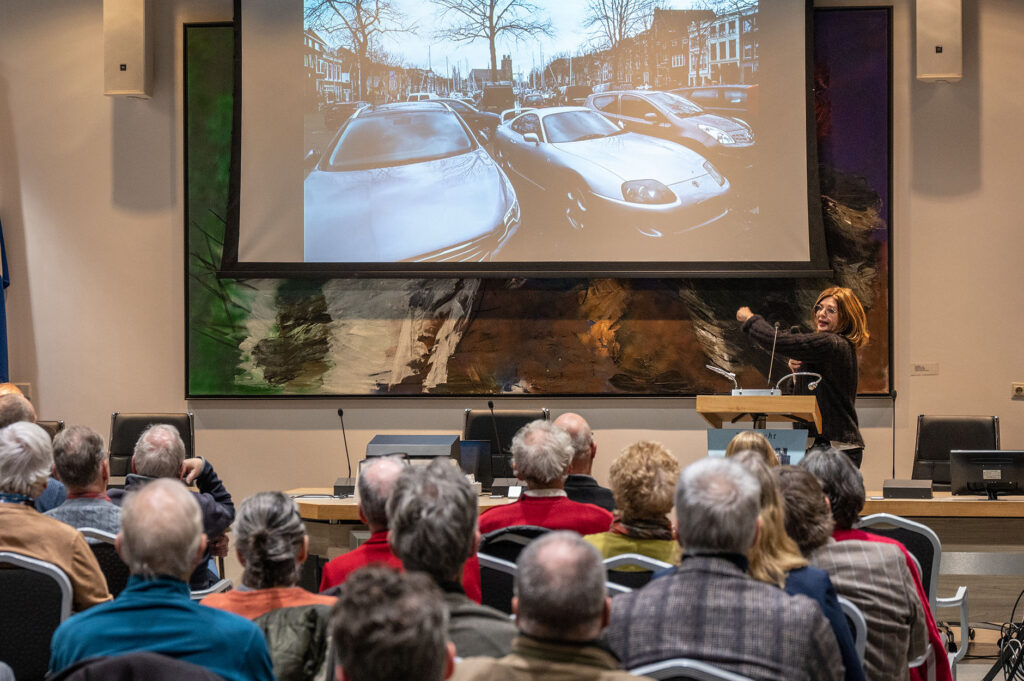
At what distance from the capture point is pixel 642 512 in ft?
8.98

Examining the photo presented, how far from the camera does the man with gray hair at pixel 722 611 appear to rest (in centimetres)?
185

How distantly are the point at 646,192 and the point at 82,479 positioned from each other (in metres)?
4.36

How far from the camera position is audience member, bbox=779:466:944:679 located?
8.21 feet

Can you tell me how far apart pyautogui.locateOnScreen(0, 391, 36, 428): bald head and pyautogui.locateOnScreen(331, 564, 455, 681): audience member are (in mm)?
3521

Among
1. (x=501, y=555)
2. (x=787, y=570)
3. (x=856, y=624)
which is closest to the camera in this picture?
(x=787, y=570)

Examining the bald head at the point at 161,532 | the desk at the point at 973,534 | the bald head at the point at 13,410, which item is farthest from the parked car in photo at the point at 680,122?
the bald head at the point at 161,532

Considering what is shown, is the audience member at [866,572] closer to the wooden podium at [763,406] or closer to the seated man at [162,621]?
the seated man at [162,621]

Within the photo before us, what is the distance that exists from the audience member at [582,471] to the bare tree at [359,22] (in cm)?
368

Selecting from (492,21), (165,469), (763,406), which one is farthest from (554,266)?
(165,469)

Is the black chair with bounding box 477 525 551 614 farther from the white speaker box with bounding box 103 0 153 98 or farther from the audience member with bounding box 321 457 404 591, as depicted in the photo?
the white speaker box with bounding box 103 0 153 98

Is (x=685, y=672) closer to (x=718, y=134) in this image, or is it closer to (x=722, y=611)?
(x=722, y=611)

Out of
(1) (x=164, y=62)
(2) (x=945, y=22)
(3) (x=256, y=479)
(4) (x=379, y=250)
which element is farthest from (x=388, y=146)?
(2) (x=945, y=22)

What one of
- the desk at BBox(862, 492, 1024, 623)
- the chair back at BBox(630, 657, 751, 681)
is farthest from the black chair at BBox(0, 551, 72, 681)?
the desk at BBox(862, 492, 1024, 623)

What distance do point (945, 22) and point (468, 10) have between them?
3.04 m
